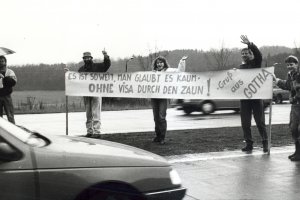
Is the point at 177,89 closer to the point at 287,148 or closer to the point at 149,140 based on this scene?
the point at 149,140

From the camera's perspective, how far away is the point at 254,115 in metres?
9.45

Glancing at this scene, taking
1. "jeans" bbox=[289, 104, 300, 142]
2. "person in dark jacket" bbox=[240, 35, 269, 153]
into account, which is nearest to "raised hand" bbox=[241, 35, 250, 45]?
"person in dark jacket" bbox=[240, 35, 269, 153]

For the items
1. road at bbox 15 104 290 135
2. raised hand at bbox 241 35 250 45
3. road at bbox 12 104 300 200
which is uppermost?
raised hand at bbox 241 35 250 45

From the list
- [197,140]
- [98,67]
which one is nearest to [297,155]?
[197,140]

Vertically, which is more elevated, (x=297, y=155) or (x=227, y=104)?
(x=227, y=104)

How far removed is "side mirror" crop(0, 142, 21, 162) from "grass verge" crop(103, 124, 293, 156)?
5.48m

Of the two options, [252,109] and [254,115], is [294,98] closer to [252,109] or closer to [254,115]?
[254,115]

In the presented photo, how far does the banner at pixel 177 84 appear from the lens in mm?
9430

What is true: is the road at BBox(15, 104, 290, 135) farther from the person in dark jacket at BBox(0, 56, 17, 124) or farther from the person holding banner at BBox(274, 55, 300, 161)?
the person holding banner at BBox(274, 55, 300, 161)

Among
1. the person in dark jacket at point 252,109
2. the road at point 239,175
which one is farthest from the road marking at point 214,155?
the person in dark jacket at point 252,109

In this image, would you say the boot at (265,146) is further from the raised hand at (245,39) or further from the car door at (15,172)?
the car door at (15,172)

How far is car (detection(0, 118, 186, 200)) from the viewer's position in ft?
12.3

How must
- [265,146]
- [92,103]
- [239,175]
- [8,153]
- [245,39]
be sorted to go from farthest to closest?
1. [92,103]
2. [265,146]
3. [245,39]
4. [239,175]
5. [8,153]

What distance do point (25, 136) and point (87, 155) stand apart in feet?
2.05
